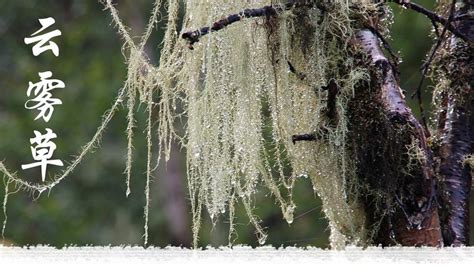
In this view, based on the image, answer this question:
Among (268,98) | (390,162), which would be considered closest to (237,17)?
(268,98)

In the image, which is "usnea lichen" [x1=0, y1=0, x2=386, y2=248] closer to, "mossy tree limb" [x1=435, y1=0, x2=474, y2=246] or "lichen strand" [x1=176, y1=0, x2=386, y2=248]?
"lichen strand" [x1=176, y1=0, x2=386, y2=248]

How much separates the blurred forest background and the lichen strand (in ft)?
10.5

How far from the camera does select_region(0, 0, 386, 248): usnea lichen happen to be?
37.6 inches

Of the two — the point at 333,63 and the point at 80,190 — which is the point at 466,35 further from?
the point at 80,190

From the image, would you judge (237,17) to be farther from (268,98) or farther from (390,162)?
(390,162)

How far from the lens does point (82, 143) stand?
439 centimetres

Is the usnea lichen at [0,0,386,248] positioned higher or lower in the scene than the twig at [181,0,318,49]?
lower

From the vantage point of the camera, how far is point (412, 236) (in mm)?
913

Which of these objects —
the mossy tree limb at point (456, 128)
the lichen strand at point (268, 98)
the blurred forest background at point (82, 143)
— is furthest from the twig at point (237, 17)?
the blurred forest background at point (82, 143)

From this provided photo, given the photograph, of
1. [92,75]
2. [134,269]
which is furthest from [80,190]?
[134,269]

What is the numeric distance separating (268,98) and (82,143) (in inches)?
139

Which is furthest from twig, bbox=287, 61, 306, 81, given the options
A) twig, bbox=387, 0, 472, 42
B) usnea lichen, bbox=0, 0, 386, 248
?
twig, bbox=387, 0, 472, 42

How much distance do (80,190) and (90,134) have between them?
36 cm

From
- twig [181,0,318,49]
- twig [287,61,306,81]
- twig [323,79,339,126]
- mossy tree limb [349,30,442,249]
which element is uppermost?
twig [181,0,318,49]
